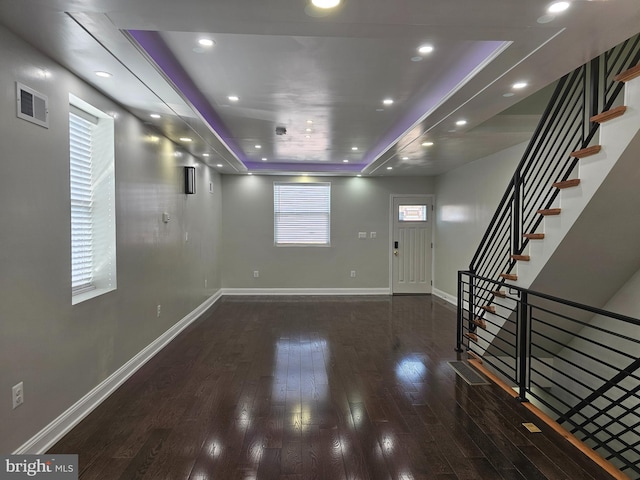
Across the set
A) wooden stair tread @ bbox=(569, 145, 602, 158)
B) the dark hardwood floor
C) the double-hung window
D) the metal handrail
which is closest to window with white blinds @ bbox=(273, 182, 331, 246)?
the dark hardwood floor

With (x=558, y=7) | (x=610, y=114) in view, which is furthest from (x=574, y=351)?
(x=558, y=7)

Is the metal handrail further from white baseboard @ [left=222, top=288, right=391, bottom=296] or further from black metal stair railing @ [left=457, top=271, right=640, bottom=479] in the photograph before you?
white baseboard @ [left=222, top=288, right=391, bottom=296]

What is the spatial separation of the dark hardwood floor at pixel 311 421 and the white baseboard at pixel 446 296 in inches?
98.6

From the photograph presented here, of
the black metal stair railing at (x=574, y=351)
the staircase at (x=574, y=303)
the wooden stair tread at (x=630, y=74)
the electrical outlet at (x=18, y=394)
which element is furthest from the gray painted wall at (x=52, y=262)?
the wooden stair tread at (x=630, y=74)

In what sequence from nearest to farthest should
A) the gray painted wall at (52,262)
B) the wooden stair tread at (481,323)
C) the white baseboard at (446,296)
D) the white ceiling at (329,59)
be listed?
the white ceiling at (329,59) → the gray painted wall at (52,262) → the wooden stair tread at (481,323) → the white baseboard at (446,296)

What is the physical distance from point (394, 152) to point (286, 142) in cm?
160

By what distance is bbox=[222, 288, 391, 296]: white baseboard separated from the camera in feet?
25.6

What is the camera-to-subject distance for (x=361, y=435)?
252 centimetres

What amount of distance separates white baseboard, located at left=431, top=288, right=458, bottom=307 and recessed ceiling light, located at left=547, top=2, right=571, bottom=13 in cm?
550

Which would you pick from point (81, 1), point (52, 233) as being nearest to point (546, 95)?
point (81, 1)

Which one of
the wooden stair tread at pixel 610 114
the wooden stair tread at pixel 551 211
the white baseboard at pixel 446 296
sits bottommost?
the white baseboard at pixel 446 296

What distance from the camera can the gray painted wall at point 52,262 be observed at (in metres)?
2.08

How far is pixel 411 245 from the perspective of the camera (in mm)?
7949

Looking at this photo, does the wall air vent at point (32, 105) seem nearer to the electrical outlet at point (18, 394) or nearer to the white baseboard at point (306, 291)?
the electrical outlet at point (18, 394)
